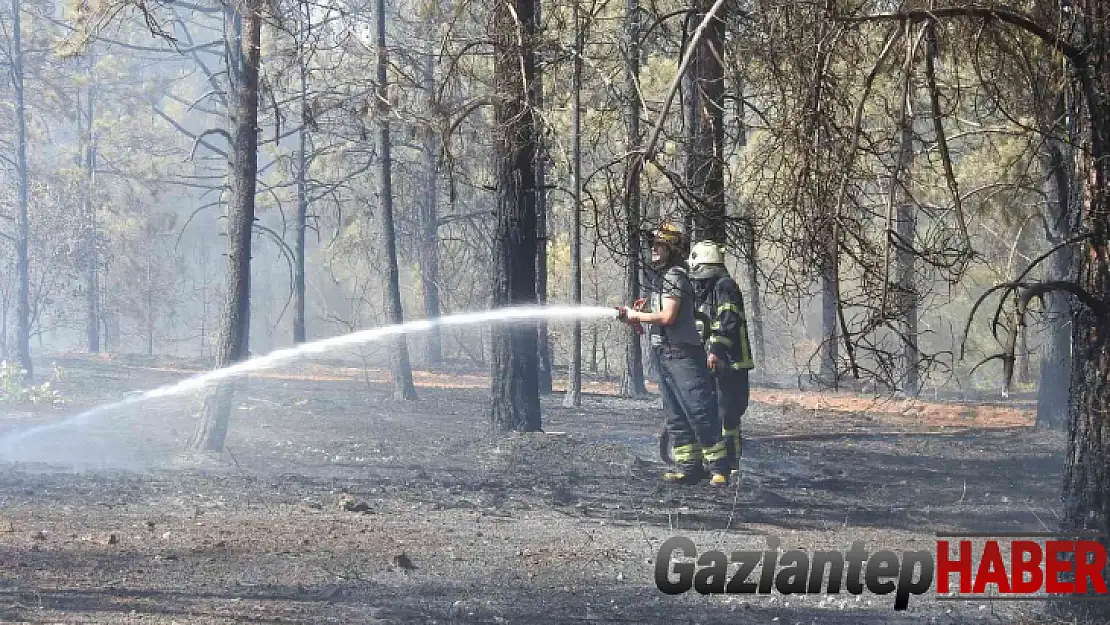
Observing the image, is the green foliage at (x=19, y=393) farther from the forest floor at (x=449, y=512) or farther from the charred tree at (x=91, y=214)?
the charred tree at (x=91, y=214)

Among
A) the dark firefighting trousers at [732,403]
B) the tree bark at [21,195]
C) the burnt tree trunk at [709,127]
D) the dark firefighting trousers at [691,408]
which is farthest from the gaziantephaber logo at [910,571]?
the tree bark at [21,195]

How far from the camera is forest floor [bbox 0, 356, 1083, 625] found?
240 inches

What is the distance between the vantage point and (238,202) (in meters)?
11.5

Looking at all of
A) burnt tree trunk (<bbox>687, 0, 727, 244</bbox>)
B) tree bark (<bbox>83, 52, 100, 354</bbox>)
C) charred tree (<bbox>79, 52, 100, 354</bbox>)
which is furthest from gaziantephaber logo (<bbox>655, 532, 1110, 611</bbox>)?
tree bark (<bbox>83, 52, 100, 354</bbox>)

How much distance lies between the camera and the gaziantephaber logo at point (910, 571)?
5.98m

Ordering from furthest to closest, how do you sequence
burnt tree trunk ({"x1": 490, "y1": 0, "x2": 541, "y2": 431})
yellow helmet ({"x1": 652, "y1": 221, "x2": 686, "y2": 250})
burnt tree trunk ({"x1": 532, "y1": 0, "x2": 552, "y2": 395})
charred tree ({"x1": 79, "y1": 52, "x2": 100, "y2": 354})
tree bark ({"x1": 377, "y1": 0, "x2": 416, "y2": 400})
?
1. charred tree ({"x1": 79, "y1": 52, "x2": 100, "y2": 354})
2. tree bark ({"x1": 377, "y1": 0, "x2": 416, "y2": 400})
3. burnt tree trunk ({"x1": 490, "y1": 0, "x2": 541, "y2": 431})
4. burnt tree trunk ({"x1": 532, "y1": 0, "x2": 552, "y2": 395})
5. yellow helmet ({"x1": 652, "y1": 221, "x2": 686, "y2": 250})

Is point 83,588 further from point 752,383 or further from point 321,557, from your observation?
point 752,383

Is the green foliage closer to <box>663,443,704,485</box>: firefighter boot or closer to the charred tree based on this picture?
<box>663,443,704,485</box>: firefighter boot

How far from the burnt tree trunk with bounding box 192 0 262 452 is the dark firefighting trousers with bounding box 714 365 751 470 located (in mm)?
4660

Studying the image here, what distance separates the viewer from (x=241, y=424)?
14.7 metres

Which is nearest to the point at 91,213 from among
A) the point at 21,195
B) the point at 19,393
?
the point at 21,195

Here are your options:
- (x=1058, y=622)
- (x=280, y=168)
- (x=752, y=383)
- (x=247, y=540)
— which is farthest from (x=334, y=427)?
(x=280, y=168)

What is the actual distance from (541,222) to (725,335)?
7749 millimetres

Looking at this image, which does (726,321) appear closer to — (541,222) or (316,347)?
(316,347)
